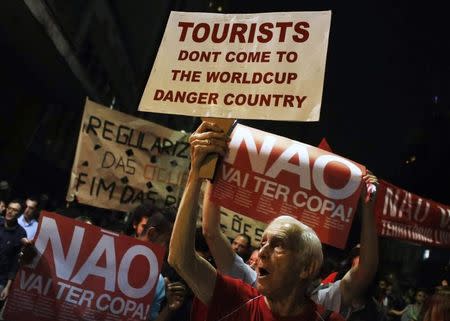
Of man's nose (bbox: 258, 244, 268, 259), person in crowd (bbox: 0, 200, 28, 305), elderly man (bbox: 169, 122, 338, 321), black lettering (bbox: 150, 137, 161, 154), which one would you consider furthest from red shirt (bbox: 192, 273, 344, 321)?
person in crowd (bbox: 0, 200, 28, 305)

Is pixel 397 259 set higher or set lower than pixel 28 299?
higher

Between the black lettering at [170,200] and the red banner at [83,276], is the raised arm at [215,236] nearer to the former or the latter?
the red banner at [83,276]

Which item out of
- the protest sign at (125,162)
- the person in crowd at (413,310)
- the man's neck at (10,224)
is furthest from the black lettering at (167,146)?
the person in crowd at (413,310)

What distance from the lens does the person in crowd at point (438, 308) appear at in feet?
10.4

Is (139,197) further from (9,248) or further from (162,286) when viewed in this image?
(162,286)

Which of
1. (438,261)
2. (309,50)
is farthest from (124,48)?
(438,261)

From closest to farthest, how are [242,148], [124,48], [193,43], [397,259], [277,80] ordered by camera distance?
[277,80] → [193,43] → [242,148] → [124,48] → [397,259]

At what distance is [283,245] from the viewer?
2.33m

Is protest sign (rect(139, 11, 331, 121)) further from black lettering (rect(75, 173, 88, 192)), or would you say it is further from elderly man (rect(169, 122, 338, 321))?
black lettering (rect(75, 173, 88, 192))

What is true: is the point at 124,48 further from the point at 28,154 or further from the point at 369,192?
the point at 369,192

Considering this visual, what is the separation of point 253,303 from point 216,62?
1245 millimetres

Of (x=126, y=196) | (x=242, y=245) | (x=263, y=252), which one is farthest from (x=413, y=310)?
(x=263, y=252)

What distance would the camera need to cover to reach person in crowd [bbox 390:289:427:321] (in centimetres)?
753

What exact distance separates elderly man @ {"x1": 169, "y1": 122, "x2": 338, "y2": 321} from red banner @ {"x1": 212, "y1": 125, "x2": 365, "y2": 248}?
106cm
